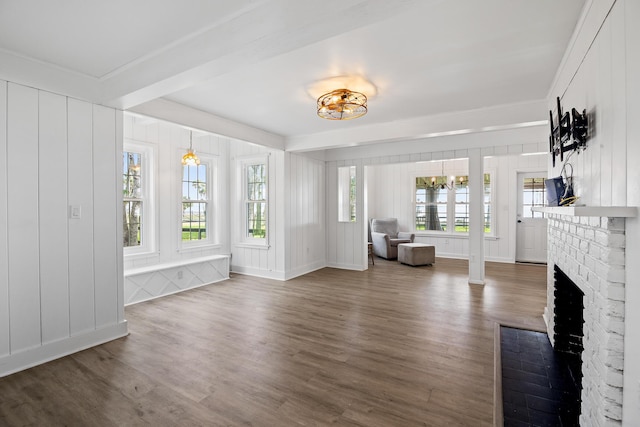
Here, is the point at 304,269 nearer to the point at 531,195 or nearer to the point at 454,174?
the point at 454,174

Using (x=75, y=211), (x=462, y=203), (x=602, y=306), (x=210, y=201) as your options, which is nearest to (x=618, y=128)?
(x=602, y=306)

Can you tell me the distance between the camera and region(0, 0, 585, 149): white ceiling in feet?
5.95

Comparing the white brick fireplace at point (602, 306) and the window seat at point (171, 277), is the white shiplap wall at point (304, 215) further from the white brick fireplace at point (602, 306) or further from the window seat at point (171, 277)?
the white brick fireplace at point (602, 306)

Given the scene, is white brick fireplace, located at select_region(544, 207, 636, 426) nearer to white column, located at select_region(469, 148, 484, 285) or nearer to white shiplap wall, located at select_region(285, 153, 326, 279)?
white column, located at select_region(469, 148, 484, 285)

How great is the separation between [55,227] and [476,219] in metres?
5.63

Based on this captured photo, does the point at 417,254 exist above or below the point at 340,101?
below

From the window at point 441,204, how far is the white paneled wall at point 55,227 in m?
7.18

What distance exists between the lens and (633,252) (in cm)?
129

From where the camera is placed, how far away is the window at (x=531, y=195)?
7.07 meters

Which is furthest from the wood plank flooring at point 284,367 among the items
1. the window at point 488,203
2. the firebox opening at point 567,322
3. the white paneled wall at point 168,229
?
the window at point 488,203

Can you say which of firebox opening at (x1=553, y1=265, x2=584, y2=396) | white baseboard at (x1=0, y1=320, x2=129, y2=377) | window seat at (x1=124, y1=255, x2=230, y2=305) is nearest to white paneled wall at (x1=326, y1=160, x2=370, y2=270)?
window seat at (x1=124, y1=255, x2=230, y2=305)

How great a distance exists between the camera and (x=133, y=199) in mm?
4816

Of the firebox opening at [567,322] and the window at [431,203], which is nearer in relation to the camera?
the firebox opening at [567,322]

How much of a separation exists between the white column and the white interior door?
103 inches
